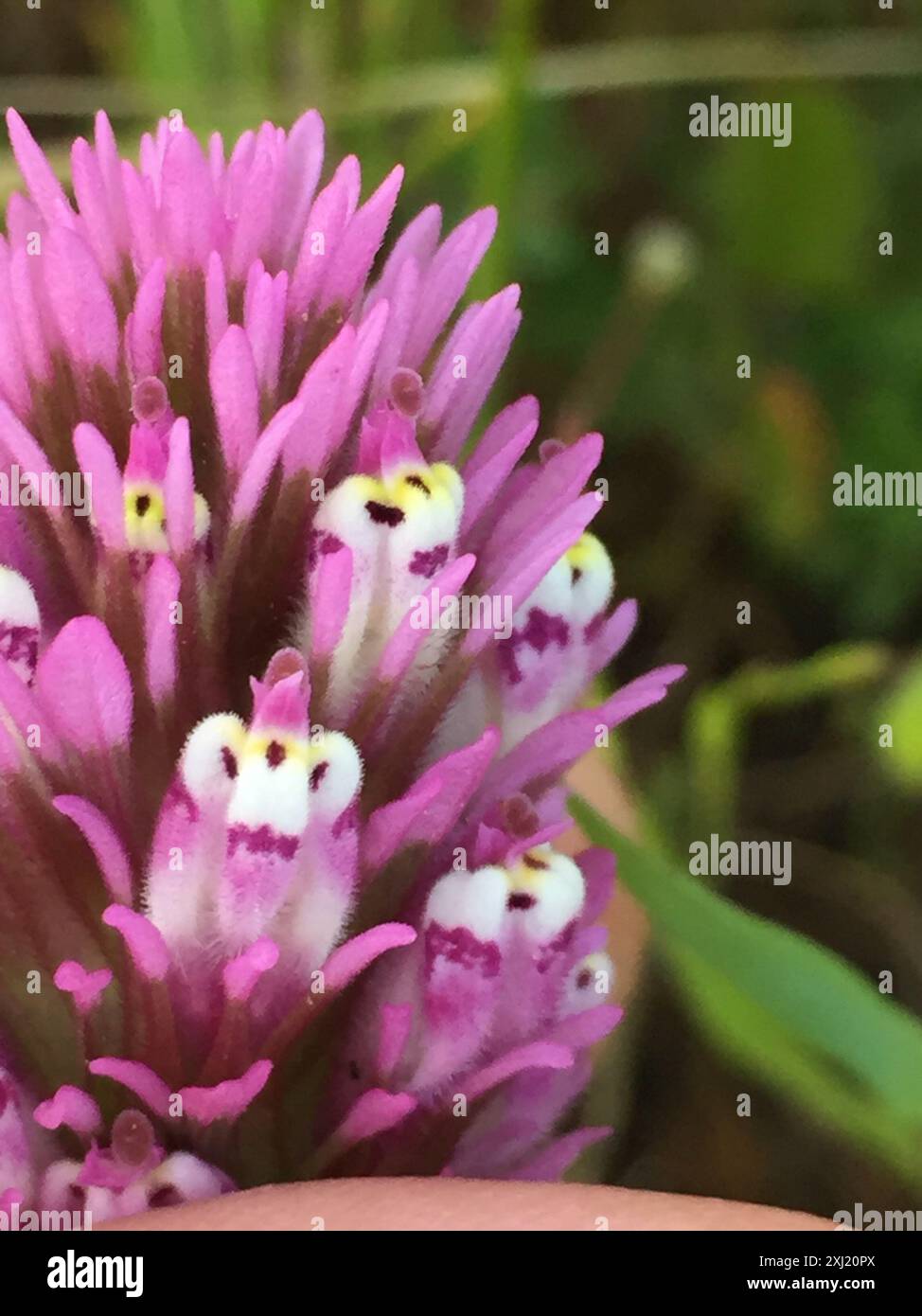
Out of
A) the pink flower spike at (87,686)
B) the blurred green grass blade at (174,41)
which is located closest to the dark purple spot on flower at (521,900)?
the pink flower spike at (87,686)

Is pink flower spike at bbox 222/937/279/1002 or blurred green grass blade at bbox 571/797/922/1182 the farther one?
blurred green grass blade at bbox 571/797/922/1182

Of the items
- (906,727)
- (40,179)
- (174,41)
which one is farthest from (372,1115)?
(174,41)

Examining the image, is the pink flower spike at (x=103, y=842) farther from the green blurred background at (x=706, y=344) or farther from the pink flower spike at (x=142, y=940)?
the green blurred background at (x=706, y=344)

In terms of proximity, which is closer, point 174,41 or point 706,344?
point 174,41

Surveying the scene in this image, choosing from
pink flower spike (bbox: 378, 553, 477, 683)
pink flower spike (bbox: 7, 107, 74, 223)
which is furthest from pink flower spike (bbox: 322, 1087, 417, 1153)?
pink flower spike (bbox: 7, 107, 74, 223)

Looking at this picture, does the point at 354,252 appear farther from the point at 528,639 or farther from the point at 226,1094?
the point at 226,1094

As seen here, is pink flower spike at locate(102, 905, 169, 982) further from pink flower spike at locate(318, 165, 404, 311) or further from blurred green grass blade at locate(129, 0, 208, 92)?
blurred green grass blade at locate(129, 0, 208, 92)
